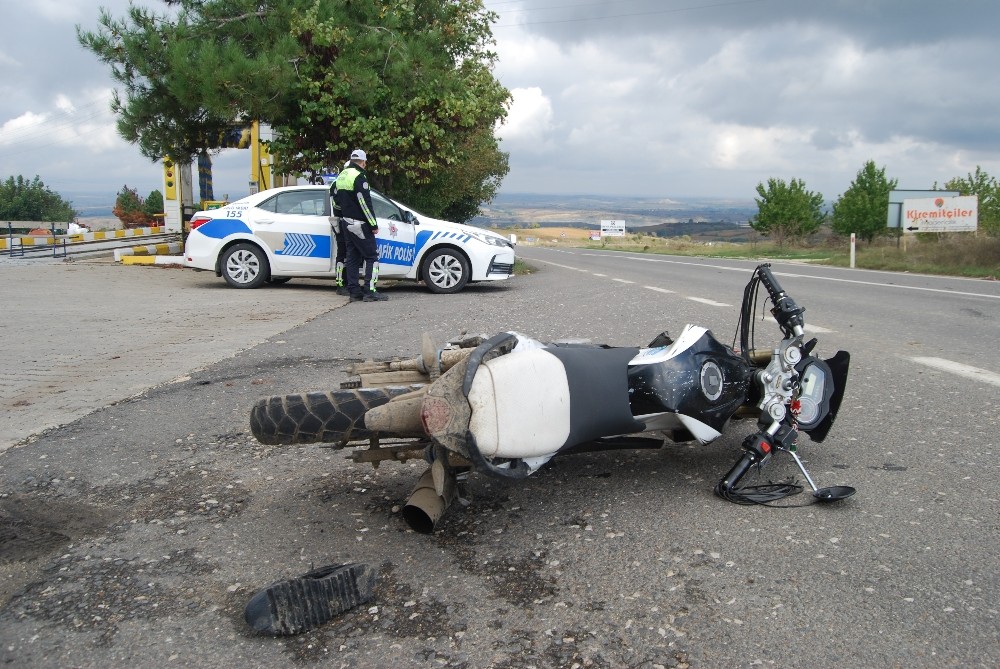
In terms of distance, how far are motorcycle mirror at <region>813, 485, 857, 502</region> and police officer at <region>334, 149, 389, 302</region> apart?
8.90 m

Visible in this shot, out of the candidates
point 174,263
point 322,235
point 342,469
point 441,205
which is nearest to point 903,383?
point 342,469

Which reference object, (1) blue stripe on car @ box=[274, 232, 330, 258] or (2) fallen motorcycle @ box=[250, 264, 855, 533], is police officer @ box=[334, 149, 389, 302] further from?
(2) fallen motorcycle @ box=[250, 264, 855, 533]

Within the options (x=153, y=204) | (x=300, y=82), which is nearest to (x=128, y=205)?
(x=153, y=204)

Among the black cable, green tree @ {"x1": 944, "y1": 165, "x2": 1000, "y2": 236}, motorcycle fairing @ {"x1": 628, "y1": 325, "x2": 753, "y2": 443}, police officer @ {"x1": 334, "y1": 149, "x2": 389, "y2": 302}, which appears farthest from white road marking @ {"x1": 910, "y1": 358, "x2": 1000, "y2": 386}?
green tree @ {"x1": 944, "y1": 165, "x2": 1000, "y2": 236}

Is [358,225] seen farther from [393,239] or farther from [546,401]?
[546,401]

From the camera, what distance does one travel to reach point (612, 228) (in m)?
79.4

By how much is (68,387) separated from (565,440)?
14.2 ft

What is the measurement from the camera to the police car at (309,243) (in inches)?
500

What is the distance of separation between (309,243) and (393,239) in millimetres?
1257

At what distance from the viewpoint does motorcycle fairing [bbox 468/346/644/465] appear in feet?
9.12

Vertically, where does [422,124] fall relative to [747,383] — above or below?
above

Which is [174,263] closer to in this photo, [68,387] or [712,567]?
[68,387]

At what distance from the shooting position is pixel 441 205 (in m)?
27.1

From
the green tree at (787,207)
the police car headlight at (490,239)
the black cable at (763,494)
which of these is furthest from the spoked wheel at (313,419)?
the green tree at (787,207)
